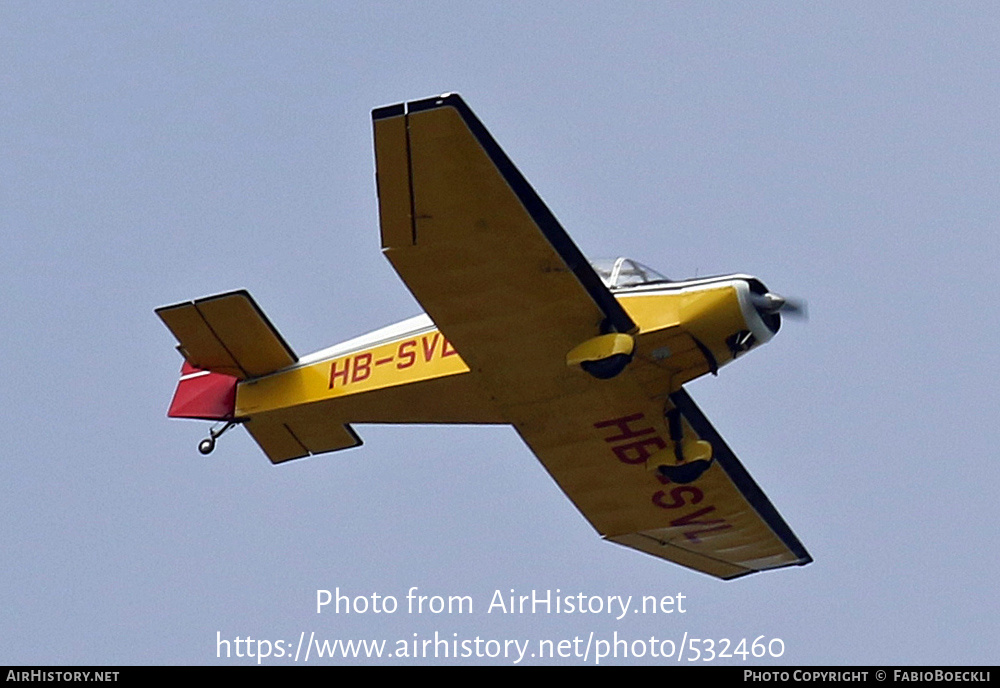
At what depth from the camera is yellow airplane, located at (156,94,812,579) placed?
1912 centimetres

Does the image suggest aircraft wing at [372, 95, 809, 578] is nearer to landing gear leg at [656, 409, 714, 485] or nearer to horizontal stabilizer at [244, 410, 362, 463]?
landing gear leg at [656, 409, 714, 485]

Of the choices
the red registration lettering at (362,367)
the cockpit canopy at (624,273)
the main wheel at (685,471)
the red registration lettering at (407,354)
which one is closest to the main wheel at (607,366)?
the cockpit canopy at (624,273)

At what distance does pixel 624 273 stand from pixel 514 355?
1.65 m

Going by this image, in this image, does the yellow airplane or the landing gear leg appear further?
the landing gear leg

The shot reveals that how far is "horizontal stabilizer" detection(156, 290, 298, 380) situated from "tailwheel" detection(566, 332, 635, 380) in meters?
4.53

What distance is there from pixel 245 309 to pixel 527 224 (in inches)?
187

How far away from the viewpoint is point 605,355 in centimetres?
1970

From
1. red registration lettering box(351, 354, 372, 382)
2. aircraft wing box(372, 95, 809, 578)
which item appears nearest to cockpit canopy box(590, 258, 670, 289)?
aircraft wing box(372, 95, 809, 578)

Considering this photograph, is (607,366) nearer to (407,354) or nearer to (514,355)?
(514,355)

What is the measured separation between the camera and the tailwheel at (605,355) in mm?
19625

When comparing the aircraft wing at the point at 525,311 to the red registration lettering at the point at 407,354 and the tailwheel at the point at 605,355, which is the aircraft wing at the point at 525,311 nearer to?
the tailwheel at the point at 605,355

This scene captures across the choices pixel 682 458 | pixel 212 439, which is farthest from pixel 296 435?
pixel 682 458

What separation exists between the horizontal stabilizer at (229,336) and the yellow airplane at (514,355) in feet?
0.06
